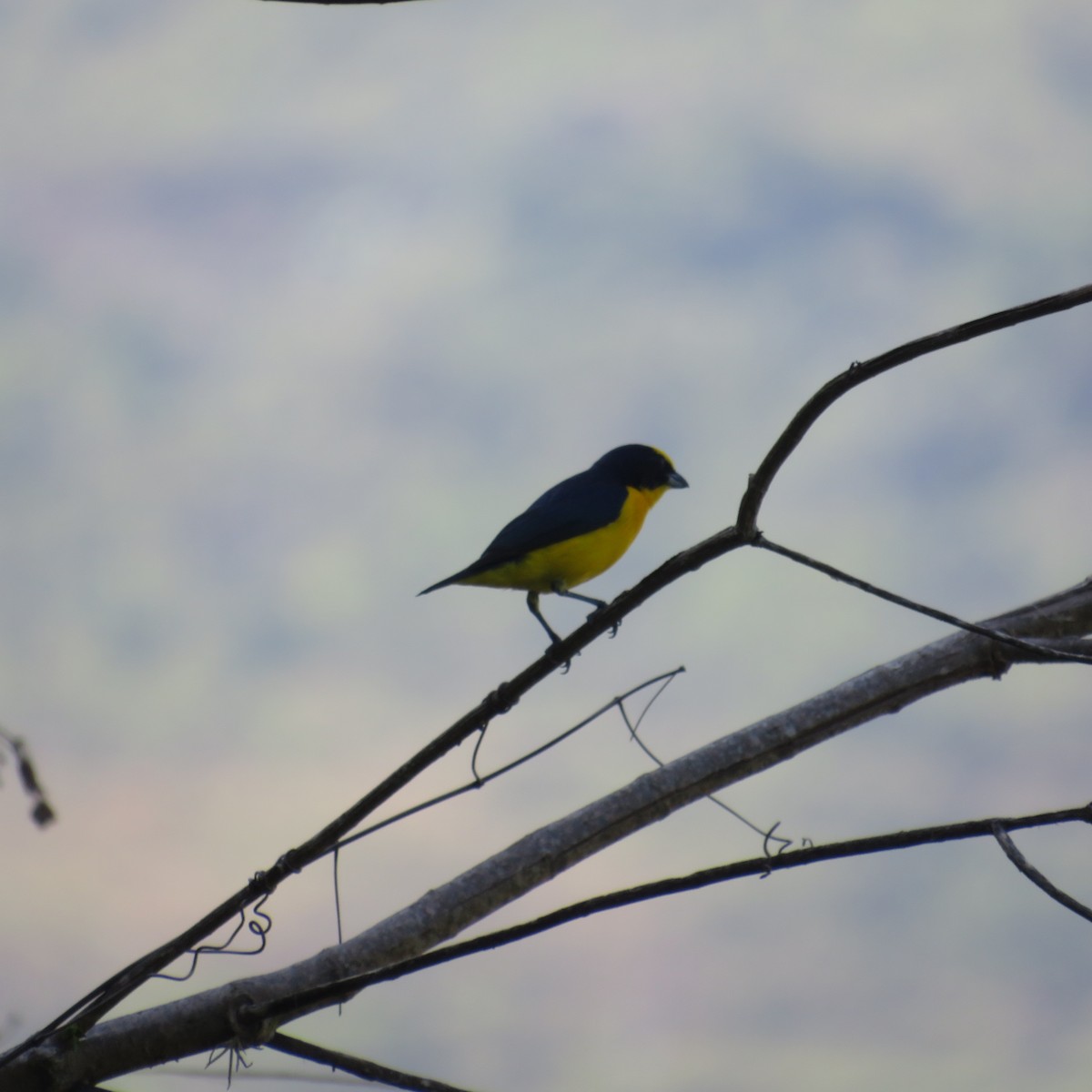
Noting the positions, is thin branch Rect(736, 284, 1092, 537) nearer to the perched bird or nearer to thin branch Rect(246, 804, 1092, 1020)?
thin branch Rect(246, 804, 1092, 1020)

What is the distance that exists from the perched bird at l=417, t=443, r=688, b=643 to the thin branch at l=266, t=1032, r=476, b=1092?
3386 mm

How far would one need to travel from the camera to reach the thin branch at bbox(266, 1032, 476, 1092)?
3.06 metres

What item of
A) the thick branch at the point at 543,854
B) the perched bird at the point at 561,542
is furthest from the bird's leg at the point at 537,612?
the thick branch at the point at 543,854

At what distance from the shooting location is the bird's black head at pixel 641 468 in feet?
26.4

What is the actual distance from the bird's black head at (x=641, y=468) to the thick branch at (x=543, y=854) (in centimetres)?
420

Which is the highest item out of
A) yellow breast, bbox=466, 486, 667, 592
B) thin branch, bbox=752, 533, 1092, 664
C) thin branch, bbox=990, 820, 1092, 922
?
yellow breast, bbox=466, 486, 667, 592

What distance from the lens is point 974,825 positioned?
9.26 feet

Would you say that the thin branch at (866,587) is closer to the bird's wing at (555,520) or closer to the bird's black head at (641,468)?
the bird's wing at (555,520)

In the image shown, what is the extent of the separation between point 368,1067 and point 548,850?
75 centimetres

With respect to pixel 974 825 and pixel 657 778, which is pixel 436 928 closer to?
pixel 657 778

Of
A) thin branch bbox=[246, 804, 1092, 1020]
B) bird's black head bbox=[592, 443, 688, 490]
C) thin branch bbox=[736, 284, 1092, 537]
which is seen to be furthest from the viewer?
bird's black head bbox=[592, 443, 688, 490]

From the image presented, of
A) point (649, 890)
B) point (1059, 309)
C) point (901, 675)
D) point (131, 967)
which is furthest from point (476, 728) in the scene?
point (1059, 309)

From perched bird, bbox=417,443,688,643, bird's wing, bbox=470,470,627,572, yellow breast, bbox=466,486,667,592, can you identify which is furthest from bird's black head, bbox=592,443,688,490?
yellow breast, bbox=466,486,667,592

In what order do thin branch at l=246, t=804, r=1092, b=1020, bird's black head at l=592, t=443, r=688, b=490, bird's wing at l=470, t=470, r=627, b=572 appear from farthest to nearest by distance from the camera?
bird's black head at l=592, t=443, r=688, b=490
bird's wing at l=470, t=470, r=627, b=572
thin branch at l=246, t=804, r=1092, b=1020
